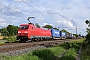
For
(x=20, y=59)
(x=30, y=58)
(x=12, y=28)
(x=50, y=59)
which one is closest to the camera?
(x=20, y=59)

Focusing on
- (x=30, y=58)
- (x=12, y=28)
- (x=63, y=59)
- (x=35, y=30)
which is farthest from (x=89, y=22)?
(x=12, y=28)

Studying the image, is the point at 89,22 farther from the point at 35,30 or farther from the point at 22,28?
the point at 22,28

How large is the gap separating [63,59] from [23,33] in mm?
17677

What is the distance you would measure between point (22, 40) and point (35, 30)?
373cm

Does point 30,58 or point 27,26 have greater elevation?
point 27,26

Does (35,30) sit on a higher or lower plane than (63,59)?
higher

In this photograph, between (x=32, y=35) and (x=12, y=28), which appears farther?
(x=12, y=28)

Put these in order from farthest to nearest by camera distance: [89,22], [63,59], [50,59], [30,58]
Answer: [89,22]
[63,59]
[50,59]
[30,58]

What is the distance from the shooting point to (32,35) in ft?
112

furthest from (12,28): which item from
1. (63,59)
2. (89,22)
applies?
(63,59)

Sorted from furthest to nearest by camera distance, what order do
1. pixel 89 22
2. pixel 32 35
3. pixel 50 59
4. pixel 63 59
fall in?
pixel 89 22 → pixel 32 35 → pixel 63 59 → pixel 50 59

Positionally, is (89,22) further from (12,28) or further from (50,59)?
(12,28)

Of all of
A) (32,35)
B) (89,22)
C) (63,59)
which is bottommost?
(63,59)

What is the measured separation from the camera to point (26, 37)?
3209cm
